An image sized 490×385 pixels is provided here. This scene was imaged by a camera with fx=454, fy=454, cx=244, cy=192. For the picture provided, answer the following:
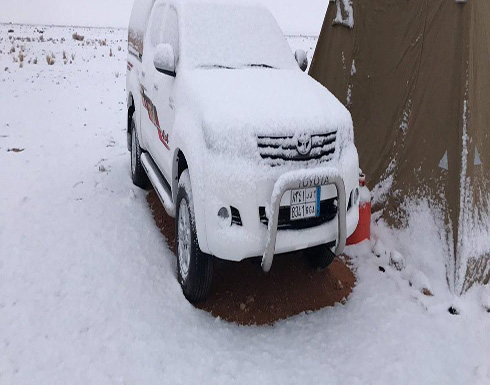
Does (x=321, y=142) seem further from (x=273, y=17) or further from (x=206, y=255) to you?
(x=273, y=17)

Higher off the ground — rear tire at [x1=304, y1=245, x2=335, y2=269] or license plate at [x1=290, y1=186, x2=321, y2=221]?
license plate at [x1=290, y1=186, x2=321, y2=221]

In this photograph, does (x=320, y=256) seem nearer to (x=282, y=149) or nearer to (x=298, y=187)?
(x=298, y=187)

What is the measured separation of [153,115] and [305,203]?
2.16 metres

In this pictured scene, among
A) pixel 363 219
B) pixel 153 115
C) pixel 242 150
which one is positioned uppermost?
pixel 242 150

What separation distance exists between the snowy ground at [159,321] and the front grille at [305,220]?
0.86m

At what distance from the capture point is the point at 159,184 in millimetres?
4520

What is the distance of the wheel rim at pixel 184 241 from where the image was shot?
11.8 feet

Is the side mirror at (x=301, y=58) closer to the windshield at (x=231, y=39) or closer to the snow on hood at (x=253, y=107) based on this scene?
the windshield at (x=231, y=39)

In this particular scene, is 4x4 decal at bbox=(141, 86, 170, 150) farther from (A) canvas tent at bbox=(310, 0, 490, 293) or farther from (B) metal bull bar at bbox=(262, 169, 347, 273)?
(A) canvas tent at bbox=(310, 0, 490, 293)

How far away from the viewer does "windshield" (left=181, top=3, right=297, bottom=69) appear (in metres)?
4.09

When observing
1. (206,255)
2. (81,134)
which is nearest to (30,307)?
(206,255)

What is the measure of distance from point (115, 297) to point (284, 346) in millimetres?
1471

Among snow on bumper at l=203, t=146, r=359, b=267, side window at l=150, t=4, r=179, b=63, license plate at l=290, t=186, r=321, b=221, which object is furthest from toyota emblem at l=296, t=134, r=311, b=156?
side window at l=150, t=4, r=179, b=63

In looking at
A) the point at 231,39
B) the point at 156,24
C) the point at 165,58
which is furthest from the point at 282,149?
the point at 156,24
